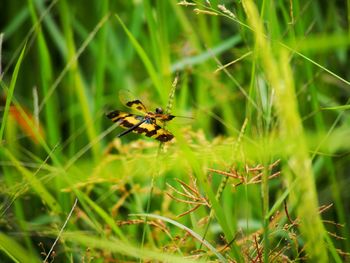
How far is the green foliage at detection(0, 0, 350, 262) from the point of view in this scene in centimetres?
120

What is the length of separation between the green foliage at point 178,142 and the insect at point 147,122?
4 centimetres

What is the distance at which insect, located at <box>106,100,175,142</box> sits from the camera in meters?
1.22

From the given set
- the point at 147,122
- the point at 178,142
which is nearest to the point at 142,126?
the point at 147,122

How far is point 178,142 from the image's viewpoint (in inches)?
42.3

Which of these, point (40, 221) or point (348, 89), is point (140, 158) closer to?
point (40, 221)

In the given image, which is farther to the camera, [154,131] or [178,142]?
[154,131]

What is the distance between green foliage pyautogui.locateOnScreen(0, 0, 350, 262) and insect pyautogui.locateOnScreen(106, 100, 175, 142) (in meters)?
0.04

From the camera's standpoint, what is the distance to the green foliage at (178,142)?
3.92 ft

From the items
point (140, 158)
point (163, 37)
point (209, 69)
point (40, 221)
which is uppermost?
point (163, 37)

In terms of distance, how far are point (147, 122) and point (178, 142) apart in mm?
200

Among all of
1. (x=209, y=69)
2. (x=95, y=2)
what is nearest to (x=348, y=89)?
(x=209, y=69)

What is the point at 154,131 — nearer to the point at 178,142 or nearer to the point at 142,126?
the point at 142,126

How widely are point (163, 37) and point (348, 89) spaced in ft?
2.53

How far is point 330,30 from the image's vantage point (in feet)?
7.38
